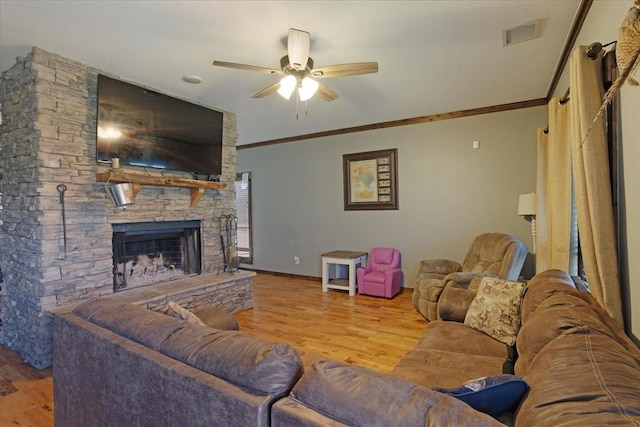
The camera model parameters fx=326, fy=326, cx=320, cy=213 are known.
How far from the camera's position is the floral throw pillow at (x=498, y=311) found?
7.08 ft

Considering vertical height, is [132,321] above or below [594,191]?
below

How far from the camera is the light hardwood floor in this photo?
2299 mm

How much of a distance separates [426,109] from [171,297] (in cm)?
390

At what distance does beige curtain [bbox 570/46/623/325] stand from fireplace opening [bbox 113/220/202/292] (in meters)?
3.73

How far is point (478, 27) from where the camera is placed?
2445mm

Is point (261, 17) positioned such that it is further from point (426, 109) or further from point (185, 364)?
point (426, 109)

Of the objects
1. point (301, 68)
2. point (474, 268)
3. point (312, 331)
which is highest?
point (301, 68)

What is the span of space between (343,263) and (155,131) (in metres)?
3.12

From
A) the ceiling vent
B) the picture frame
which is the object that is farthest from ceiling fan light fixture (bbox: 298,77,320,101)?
the picture frame

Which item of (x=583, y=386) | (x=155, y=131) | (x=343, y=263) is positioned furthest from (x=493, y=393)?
(x=343, y=263)

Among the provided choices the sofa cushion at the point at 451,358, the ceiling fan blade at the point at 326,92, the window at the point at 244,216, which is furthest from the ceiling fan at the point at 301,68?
the window at the point at 244,216

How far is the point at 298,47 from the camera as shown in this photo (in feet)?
7.86

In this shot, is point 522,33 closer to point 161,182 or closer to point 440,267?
point 440,267

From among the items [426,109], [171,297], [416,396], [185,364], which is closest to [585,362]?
[416,396]
